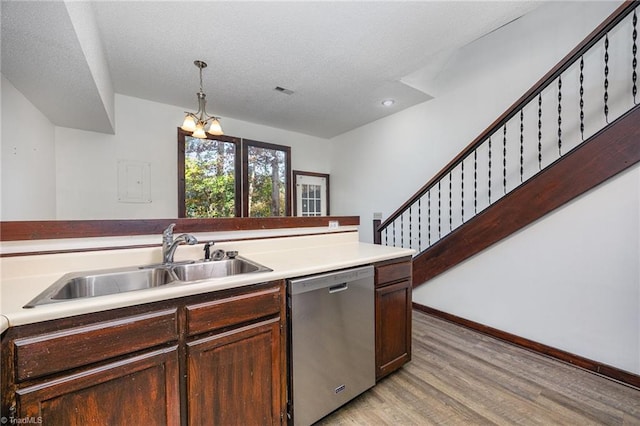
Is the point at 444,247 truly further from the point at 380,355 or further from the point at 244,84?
the point at 244,84

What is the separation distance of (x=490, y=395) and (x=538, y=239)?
1.34 m

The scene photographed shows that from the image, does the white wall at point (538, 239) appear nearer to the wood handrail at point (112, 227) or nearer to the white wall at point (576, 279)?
the white wall at point (576, 279)

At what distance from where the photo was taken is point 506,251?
7.86 feet

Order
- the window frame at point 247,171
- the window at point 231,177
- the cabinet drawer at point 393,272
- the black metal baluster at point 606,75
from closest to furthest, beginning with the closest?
the cabinet drawer at point 393,272 < the black metal baluster at point 606,75 < the window at point 231,177 < the window frame at point 247,171

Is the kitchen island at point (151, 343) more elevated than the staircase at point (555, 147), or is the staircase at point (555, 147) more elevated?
the staircase at point (555, 147)

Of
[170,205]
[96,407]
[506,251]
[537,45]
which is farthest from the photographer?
[170,205]

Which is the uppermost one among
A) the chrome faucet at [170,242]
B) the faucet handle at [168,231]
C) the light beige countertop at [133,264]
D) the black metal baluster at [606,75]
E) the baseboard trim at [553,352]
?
the black metal baluster at [606,75]

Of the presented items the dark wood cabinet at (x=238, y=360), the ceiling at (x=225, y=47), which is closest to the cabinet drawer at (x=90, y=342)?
the dark wood cabinet at (x=238, y=360)

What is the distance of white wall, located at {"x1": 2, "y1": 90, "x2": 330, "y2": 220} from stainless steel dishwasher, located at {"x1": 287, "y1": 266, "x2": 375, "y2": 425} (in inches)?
108

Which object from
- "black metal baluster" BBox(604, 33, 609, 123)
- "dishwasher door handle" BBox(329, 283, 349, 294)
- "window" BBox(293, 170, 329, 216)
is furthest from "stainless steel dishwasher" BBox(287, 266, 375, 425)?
"window" BBox(293, 170, 329, 216)

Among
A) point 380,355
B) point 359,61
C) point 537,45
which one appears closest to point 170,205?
point 359,61

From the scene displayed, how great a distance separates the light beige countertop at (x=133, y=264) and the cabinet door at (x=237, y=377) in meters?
0.24

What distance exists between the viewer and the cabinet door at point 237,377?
109 centimetres

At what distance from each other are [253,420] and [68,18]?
7.85 ft
